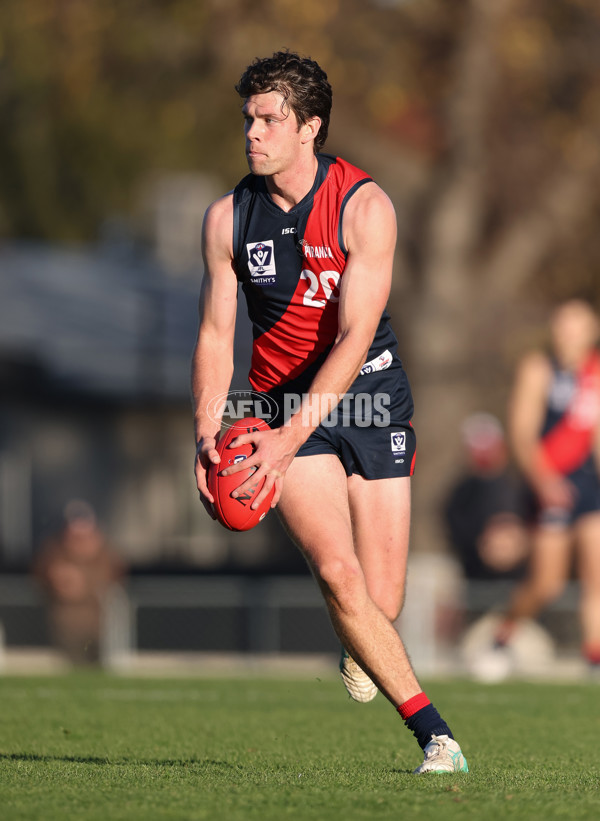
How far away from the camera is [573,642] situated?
14.6m

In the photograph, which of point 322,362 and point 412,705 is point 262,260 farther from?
point 412,705

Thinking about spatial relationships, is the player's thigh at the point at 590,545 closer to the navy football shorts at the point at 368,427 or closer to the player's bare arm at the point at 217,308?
the navy football shorts at the point at 368,427

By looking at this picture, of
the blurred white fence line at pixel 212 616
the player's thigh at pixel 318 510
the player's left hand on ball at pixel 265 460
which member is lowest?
the blurred white fence line at pixel 212 616

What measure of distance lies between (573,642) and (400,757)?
8.35m

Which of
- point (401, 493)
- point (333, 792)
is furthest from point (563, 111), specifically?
point (333, 792)

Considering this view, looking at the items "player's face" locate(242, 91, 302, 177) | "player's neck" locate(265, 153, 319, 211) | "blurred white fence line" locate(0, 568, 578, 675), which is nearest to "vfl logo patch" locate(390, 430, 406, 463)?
"player's neck" locate(265, 153, 319, 211)

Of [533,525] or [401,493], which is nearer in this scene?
[401,493]

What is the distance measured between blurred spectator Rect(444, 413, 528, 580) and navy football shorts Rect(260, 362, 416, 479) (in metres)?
7.46

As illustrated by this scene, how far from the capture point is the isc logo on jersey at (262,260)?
6.13 metres

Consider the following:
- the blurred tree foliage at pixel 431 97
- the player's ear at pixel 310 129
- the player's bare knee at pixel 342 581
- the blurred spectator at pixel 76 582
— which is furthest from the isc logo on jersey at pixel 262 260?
the blurred tree foliage at pixel 431 97

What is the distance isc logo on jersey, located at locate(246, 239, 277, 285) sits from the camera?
6.13 meters

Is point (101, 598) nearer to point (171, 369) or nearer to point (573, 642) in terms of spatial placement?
point (573, 642)

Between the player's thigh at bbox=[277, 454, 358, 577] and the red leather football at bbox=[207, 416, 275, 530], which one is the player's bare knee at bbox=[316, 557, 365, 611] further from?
the red leather football at bbox=[207, 416, 275, 530]

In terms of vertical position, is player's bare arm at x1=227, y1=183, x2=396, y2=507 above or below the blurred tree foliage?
below
